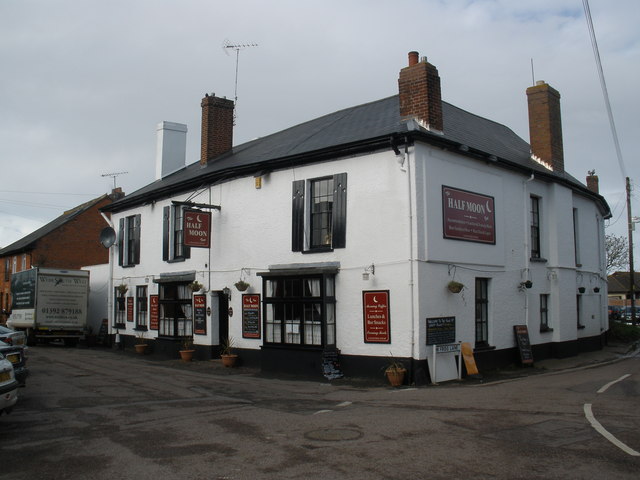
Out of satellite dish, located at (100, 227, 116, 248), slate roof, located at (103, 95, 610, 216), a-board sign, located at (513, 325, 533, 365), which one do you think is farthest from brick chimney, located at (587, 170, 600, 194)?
satellite dish, located at (100, 227, 116, 248)

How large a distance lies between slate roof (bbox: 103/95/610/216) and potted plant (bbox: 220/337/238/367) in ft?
17.9

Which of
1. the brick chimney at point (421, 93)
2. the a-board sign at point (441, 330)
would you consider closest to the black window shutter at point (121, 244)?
the brick chimney at point (421, 93)

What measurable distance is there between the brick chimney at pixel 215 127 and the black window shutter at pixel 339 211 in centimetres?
952

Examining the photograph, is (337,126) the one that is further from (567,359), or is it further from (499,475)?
(499,475)

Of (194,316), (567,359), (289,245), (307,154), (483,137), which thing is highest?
(483,137)

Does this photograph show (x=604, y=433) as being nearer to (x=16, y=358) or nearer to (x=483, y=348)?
(x=483, y=348)

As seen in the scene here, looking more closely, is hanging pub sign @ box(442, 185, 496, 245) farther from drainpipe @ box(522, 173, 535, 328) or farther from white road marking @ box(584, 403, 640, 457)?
white road marking @ box(584, 403, 640, 457)

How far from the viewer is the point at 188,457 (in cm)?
722

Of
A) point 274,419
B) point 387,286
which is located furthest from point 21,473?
point 387,286

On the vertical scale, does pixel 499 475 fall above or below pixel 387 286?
below

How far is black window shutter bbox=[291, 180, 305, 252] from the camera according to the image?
1662 cm

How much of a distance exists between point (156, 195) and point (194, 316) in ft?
18.3

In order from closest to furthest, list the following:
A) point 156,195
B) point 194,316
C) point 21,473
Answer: point 21,473, point 194,316, point 156,195

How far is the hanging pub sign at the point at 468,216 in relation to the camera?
15.2m
